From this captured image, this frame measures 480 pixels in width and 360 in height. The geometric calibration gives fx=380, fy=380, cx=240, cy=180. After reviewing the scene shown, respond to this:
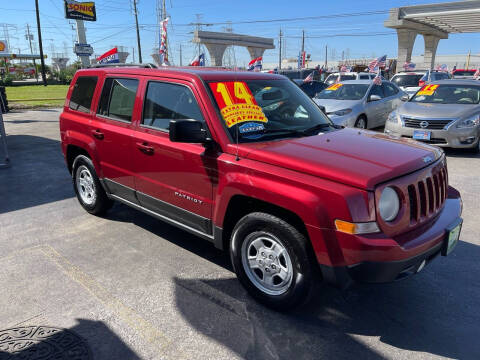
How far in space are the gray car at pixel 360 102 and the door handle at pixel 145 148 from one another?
21.1 feet

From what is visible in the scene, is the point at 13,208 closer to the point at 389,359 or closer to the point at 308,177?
the point at 308,177

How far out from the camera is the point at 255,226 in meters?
2.97

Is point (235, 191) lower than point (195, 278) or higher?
higher

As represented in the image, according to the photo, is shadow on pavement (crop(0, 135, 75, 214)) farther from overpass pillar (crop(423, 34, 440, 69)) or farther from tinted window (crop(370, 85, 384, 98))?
overpass pillar (crop(423, 34, 440, 69))

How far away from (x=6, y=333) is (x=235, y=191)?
78.6 inches

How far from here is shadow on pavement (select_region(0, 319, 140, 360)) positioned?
260 centimetres

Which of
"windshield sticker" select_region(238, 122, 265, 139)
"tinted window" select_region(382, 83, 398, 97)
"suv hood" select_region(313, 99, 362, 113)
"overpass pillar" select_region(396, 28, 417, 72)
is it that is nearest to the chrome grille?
"suv hood" select_region(313, 99, 362, 113)

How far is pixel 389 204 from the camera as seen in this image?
2627 mm

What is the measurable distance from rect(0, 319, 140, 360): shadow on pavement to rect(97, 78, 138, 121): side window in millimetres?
2155

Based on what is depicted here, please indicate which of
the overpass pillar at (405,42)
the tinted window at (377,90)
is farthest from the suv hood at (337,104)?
the overpass pillar at (405,42)

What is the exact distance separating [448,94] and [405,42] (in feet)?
91.7

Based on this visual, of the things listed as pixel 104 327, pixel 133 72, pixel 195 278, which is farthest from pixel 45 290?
pixel 133 72

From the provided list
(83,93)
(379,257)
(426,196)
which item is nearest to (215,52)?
(83,93)

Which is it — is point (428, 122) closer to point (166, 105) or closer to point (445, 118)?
point (445, 118)
